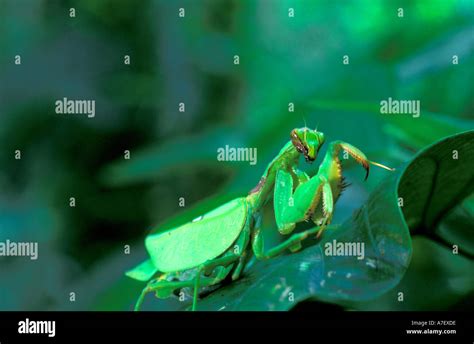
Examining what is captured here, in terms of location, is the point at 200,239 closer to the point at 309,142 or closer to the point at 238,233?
the point at 238,233

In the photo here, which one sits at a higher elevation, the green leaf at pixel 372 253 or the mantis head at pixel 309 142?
the mantis head at pixel 309 142

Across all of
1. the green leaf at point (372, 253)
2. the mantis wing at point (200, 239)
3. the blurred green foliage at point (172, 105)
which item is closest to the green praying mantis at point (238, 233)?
the mantis wing at point (200, 239)

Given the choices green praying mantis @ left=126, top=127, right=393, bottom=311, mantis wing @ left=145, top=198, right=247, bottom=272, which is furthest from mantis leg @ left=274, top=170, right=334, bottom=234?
mantis wing @ left=145, top=198, right=247, bottom=272

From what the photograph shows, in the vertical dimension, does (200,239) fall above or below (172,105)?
below

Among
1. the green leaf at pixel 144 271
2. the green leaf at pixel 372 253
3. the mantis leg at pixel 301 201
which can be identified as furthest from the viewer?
the green leaf at pixel 144 271

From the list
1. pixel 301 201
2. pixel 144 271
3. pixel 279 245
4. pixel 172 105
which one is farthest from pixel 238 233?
pixel 172 105

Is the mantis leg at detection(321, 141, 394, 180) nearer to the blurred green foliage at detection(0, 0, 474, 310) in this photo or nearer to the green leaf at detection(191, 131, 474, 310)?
the green leaf at detection(191, 131, 474, 310)

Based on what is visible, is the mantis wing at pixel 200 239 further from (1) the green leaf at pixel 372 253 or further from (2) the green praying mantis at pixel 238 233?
(1) the green leaf at pixel 372 253

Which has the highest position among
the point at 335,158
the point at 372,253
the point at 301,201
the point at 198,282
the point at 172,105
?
the point at 172,105
